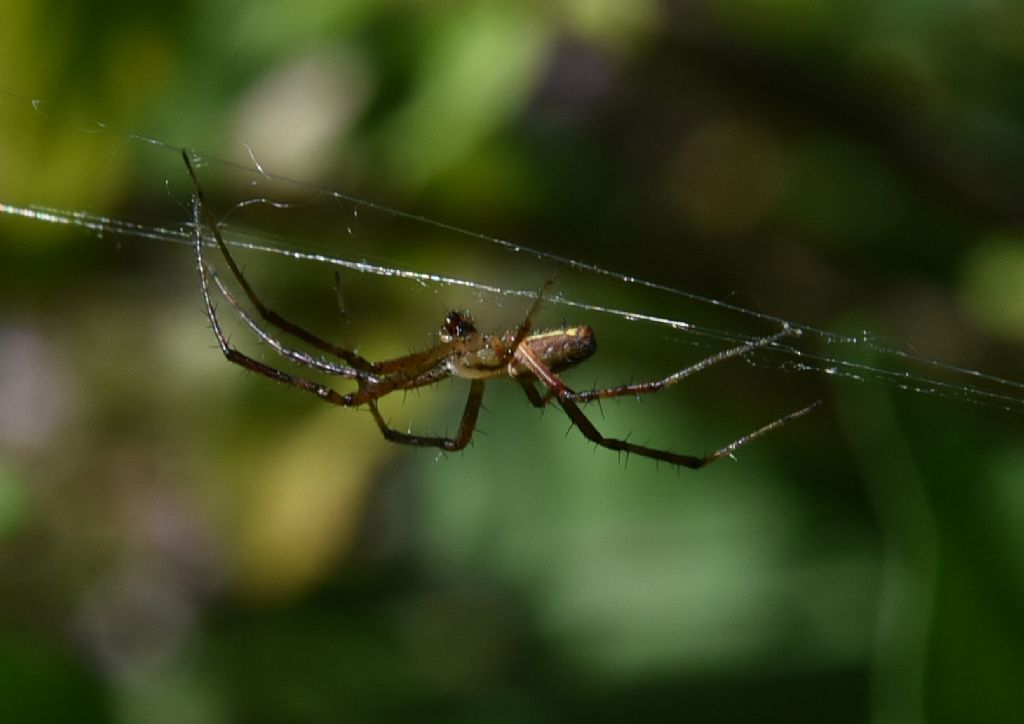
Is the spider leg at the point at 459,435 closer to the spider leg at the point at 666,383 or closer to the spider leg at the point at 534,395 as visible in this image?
the spider leg at the point at 534,395

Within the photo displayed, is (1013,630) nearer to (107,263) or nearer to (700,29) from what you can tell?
(700,29)

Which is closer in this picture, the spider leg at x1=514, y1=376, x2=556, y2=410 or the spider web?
the spider leg at x1=514, y1=376, x2=556, y2=410

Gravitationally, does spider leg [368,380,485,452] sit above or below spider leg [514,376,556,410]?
below

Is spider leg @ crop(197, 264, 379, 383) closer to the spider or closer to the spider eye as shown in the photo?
the spider

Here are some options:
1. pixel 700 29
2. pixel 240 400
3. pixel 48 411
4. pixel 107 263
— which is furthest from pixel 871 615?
pixel 48 411

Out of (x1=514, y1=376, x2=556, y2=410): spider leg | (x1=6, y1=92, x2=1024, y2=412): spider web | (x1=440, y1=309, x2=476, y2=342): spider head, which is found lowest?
(x1=514, y1=376, x2=556, y2=410): spider leg

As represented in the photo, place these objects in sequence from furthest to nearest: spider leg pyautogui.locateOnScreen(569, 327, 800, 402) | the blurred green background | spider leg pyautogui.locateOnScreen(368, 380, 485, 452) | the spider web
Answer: the blurred green background, the spider web, spider leg pyautogui.locateOnScreen(368, 380, 485, 452), spider leg pyautogui.locateOnScreen(569, 327, 800, 402)

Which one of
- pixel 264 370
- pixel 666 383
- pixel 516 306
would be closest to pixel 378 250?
pixel 516 306

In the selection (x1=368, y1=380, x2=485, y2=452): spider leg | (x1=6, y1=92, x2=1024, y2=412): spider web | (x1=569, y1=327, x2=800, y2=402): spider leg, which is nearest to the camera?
(x1=569, y1=327, x2=800, y2=402): spider leg

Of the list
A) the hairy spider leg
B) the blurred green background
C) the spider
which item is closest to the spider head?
the spider
